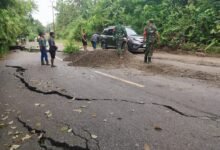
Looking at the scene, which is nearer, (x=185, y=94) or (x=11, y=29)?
(x=185, y=94)

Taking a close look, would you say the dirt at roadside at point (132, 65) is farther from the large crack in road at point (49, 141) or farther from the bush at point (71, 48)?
the large crack in road at point (49, 141)

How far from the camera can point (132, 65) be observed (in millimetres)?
11859

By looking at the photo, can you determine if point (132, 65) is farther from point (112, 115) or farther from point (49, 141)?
point (49, 141)

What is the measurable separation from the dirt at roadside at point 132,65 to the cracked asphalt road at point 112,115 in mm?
843

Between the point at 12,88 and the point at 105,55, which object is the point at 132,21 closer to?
the point at 105,55

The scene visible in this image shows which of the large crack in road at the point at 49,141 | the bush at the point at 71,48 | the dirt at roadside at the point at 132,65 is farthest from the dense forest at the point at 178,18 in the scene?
the large crack in road at the point at 49,141

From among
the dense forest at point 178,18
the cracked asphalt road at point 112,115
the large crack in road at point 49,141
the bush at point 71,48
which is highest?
the dense forest at point 178,18

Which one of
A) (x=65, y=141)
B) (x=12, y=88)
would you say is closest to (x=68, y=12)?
(x=12, y=88)

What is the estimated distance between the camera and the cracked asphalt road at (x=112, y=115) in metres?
3.90

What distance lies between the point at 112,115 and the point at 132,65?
6.99 m

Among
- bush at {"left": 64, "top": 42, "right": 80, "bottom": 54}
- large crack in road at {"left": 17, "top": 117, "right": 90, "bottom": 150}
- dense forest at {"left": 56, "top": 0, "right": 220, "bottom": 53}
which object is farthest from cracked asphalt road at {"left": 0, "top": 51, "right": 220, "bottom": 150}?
bush at {"left": 64, "top": 42, "right": 80, "bottom": 54}

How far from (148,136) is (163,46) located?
1550 cm

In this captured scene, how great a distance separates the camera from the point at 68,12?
6588 centimetres

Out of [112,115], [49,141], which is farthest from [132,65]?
[49,141]
